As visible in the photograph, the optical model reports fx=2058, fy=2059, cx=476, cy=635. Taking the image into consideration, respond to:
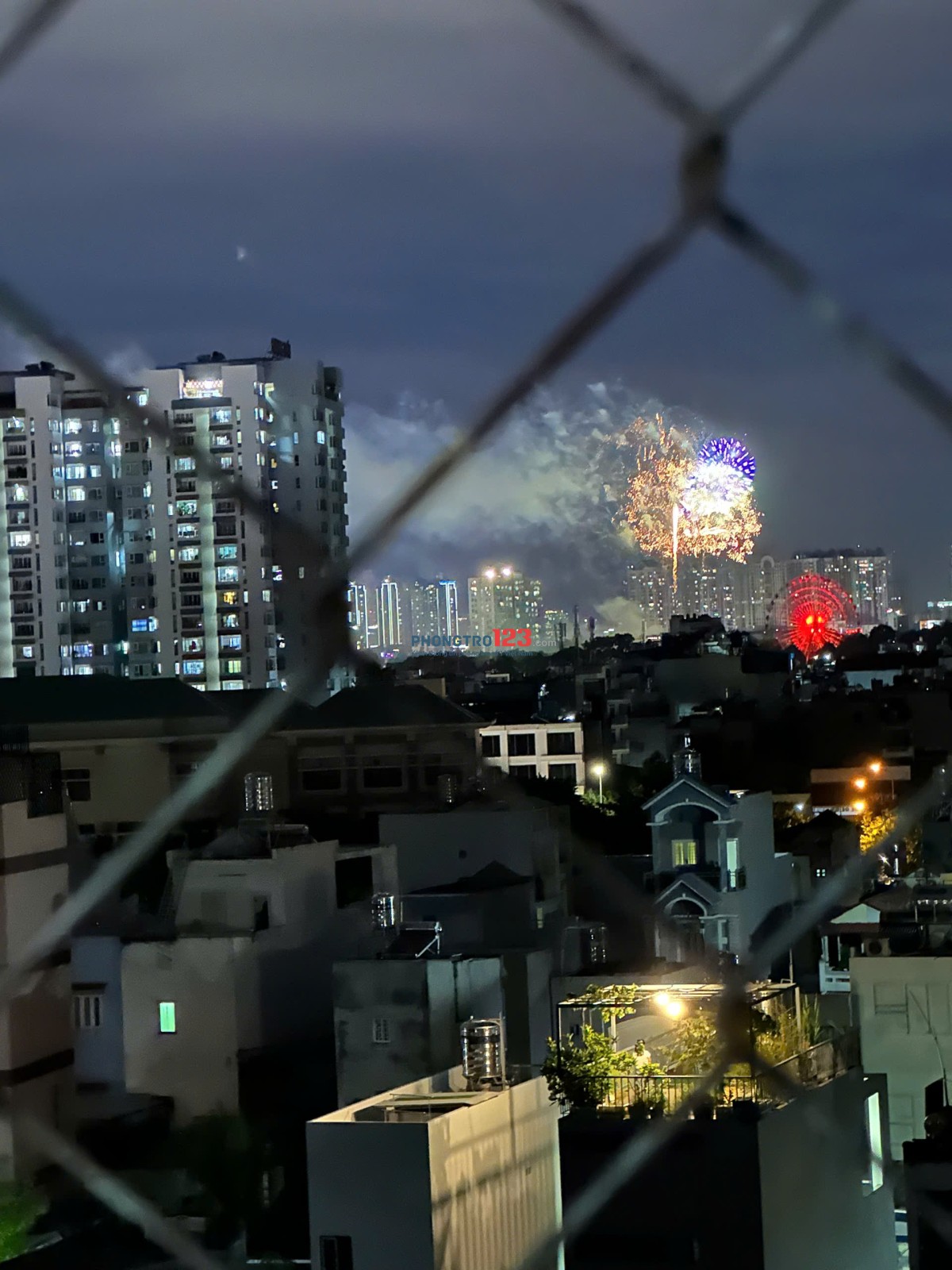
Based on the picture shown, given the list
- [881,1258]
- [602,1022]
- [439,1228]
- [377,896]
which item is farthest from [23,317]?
[377,896]

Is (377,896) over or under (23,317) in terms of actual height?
under

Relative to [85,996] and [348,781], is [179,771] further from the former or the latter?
[85,996]

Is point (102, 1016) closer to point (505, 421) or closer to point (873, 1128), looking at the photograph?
point (873, 1128)

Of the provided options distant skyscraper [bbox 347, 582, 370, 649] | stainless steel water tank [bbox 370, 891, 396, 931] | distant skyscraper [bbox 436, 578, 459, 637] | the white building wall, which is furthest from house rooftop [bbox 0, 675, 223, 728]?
distant skyscraper [bbox 347, 582, 370, 649]

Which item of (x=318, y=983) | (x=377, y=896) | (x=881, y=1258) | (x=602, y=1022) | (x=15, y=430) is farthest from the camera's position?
(x=15, y=430)

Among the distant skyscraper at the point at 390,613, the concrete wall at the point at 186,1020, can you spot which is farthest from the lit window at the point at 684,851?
the distant skyscraper at the point at 390,613

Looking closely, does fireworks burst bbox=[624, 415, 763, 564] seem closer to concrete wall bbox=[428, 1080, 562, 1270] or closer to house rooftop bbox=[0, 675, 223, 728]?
house rooftop bbox=[0, 675, 223, 728]
